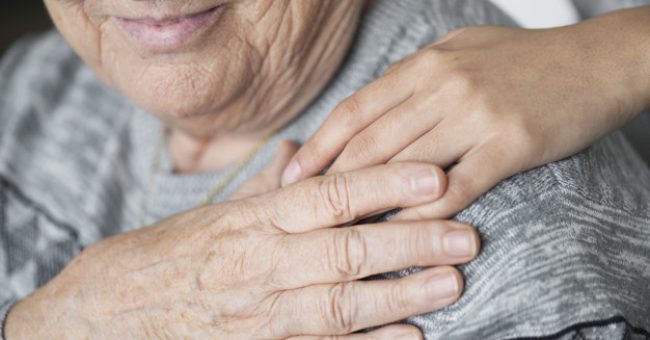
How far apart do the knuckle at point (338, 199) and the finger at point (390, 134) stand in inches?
1.8

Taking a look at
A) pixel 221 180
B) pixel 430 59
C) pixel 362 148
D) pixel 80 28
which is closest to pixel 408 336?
pixel 362 148

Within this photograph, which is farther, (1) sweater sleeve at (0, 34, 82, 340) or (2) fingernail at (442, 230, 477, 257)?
(1) sweater sleeve at (0, 34, 82, 340)

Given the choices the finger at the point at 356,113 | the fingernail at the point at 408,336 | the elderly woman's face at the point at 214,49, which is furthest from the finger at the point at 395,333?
the elderly woman's face at the point at 214,49

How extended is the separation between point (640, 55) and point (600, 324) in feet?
1.25

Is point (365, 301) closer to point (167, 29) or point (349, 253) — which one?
point (349, 253)

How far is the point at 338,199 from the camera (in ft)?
3.11

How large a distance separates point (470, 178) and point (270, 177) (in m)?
0.40

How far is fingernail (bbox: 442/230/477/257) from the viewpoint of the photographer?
88 centimetres

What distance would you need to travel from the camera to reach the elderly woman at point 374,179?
2.91 ft

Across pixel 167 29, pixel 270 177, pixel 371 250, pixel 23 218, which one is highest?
pixel 167 29

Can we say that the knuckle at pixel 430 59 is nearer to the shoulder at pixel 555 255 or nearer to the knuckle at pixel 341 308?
the shoulder at pixel 555 255

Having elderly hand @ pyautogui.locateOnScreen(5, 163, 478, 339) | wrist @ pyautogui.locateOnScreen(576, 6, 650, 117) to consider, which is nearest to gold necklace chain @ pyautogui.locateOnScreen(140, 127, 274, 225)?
elderly hand @ pyautogui.locateOnScreen(5, 163, 478, 339)

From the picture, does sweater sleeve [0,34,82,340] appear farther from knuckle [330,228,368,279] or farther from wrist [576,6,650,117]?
wrist [576,6,650,117]

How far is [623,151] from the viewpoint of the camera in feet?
3.89
